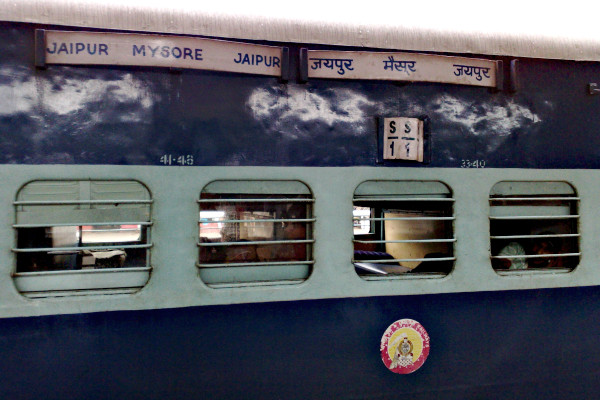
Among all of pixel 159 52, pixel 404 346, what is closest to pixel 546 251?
pixel 404 346

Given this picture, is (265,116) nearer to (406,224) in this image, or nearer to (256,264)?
(256,264)

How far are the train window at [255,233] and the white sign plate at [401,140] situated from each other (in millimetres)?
551

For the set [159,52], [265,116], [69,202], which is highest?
[159,52]

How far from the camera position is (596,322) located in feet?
9.99

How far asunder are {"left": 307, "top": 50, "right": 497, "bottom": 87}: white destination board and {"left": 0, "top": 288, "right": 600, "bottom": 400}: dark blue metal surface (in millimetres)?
1290

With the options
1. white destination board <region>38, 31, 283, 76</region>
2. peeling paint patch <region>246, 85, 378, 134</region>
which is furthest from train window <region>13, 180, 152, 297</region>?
peeling paint patch <region>246, 85, 378, 134</region>

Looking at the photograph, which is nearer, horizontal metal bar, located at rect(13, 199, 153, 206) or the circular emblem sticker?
horizontal metal bar, located at rect(13, 199, 153, 206)

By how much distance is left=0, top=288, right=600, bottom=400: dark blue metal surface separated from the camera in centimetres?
235

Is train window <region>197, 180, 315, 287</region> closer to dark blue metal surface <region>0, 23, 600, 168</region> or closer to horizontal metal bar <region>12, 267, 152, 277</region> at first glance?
dark blue metal surface <region>0, 23, 600, 168</region>

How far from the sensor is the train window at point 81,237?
2.32 metres

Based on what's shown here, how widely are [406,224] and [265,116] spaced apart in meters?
1.06

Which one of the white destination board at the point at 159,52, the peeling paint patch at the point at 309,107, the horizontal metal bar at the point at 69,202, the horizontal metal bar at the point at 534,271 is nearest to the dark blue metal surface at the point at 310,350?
the horizontal metal bar at the point at 534,271

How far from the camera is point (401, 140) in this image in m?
2.77

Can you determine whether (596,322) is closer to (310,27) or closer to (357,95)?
(357,95)
